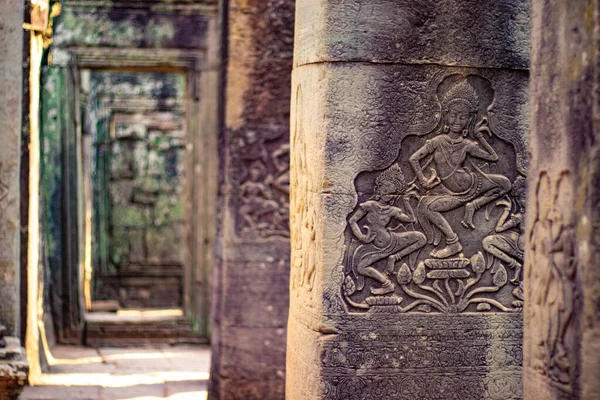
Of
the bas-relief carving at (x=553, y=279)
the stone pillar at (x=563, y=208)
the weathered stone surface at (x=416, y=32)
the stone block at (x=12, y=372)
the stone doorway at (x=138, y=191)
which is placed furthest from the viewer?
the stone doorway at (x=138, y=191)

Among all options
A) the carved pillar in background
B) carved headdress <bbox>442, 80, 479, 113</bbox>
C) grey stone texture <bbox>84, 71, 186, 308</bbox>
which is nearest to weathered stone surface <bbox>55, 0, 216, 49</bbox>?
the carved pillar in background

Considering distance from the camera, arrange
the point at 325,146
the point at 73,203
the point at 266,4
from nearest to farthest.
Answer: the point at 325,146, the point at 266,4, the point at 73,203

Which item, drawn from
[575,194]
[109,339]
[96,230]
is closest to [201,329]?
[109,339]

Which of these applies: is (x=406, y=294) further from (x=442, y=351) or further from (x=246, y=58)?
(x=246, y=58)

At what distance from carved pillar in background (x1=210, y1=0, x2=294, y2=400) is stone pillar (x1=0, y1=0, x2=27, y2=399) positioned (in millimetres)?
1248

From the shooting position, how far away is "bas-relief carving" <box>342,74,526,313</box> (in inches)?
160

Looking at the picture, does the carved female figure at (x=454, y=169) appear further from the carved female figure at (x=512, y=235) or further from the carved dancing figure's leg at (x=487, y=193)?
the carved female figure at (x=512, y=235)

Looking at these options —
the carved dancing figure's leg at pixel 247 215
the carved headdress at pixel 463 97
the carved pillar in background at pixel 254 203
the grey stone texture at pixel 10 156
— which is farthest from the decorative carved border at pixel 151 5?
the carved headdress at pixel 463 97

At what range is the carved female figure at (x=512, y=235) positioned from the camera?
4.25 metres

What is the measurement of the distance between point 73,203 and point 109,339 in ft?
4.27

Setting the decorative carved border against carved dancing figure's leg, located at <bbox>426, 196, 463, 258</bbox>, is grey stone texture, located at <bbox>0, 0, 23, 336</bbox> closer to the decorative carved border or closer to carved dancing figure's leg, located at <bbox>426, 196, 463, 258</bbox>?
the decorative carved border

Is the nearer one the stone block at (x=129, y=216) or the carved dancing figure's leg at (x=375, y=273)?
the carved dancing figure's leg at (x=375, y=273)

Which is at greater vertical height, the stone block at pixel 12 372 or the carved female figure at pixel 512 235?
the carved female figure at pixel 512 235

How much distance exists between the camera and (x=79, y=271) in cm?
937
